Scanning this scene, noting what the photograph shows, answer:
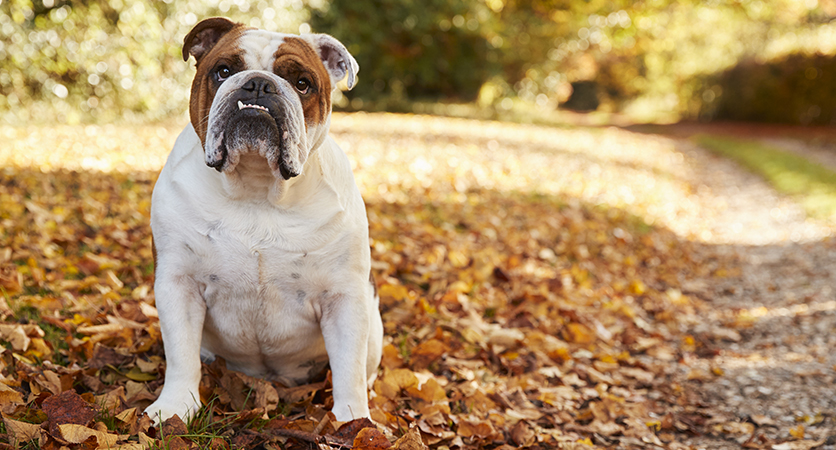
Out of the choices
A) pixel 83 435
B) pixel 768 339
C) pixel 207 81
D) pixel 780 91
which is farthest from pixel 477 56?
pixel 83 435

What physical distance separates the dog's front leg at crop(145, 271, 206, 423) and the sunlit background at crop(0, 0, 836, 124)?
10.1 meters

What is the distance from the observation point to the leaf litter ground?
2.72 m

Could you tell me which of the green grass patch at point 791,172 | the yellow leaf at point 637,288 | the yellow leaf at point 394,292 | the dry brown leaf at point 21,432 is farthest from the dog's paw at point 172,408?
the green grass patch at point 791,172

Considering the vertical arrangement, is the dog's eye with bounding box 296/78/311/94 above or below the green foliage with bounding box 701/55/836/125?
above

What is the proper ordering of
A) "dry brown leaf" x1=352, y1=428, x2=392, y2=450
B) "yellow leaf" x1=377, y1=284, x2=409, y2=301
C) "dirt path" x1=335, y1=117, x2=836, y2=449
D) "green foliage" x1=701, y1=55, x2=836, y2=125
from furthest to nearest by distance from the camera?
1. "green foliage" x1=701, y1=55, x2=836, y2=125
2. "yellow leaf" x1=377, y1=284, x2=409, y2=301
3. "dirt path" x1=335, y1=117, x2=836, y2=449
4. "dry brown leaf" x1=352, y1=428, x2=392, y2=450

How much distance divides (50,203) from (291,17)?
9139 millimetres

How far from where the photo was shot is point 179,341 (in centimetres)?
250

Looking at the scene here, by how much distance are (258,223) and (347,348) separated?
606 millimetres

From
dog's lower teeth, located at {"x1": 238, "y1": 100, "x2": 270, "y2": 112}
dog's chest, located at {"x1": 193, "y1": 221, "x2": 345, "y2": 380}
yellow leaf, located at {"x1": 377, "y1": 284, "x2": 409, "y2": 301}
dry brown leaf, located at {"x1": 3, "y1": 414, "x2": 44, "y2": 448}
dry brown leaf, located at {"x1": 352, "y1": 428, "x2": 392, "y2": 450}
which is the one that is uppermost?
dog's lower teeth, located at {"x1": 238, "y1": 100, "x2": 270, "y2": 112}

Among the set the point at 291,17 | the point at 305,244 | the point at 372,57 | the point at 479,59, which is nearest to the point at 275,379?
the point at 305,244

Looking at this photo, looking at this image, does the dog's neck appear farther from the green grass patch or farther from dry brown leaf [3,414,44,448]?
the green grass patch

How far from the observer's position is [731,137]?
21203 millimetres

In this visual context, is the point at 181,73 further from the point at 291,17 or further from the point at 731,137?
the point at 731,137

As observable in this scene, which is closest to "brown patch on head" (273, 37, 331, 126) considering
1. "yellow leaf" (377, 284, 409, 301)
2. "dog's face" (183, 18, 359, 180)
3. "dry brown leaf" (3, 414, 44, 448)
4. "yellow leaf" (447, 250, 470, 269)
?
"dog's face" (183, 18, 359, 180)
